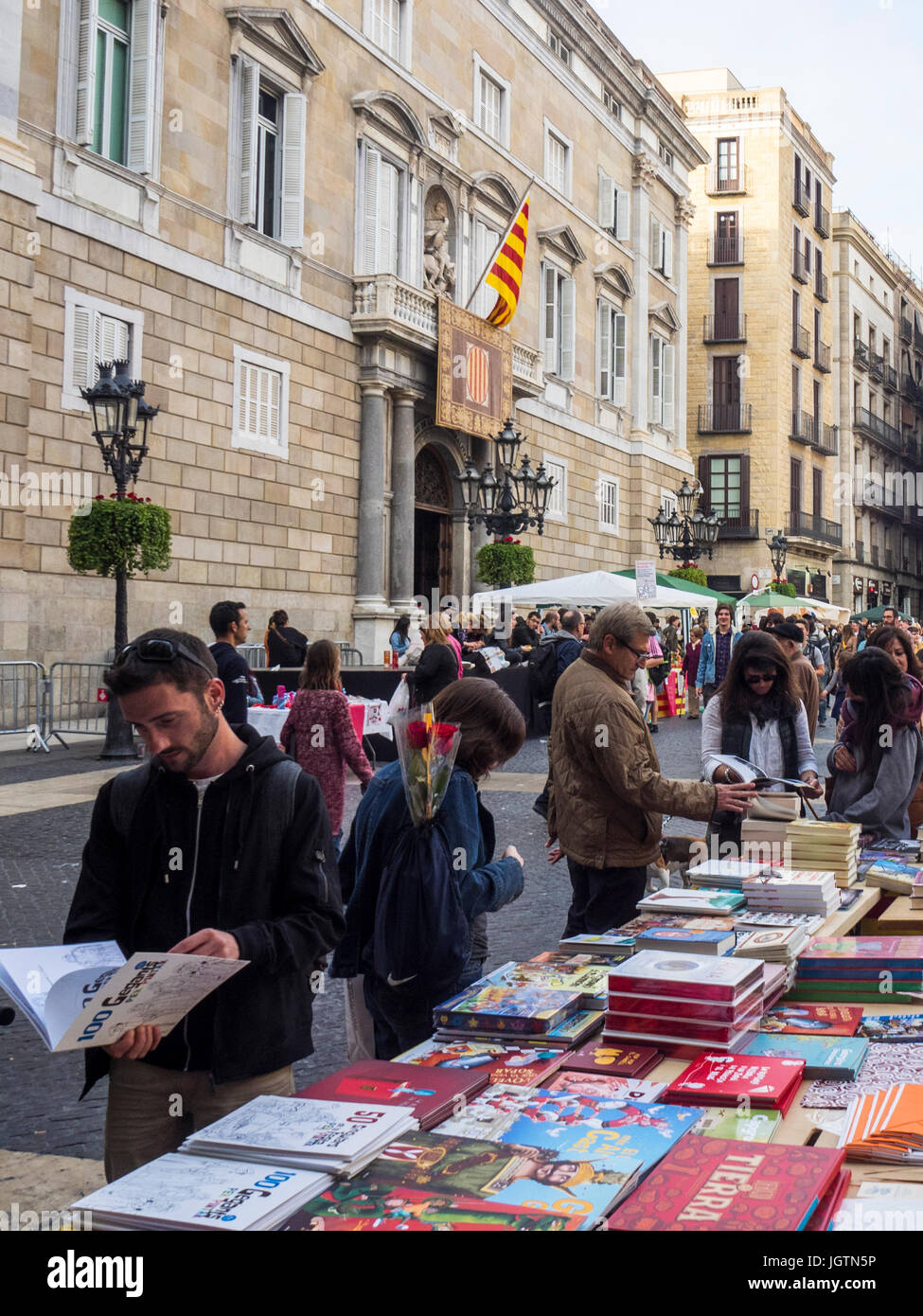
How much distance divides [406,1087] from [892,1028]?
3.95 ft

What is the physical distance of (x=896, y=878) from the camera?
176 inches

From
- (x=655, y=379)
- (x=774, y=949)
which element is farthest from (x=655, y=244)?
(x=774, y=949)

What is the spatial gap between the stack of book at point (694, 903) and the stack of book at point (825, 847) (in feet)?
2.06

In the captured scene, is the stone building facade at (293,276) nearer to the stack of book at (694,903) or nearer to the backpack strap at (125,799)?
the stack of book at (694,903)

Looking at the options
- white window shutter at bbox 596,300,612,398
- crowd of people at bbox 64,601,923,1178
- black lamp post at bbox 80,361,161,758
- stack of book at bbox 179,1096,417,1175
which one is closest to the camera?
stack of book at bbox 179,1096,417,1175

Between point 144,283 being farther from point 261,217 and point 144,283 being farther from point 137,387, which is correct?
point 137,387

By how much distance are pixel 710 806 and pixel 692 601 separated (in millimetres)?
15626

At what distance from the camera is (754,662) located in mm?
5676

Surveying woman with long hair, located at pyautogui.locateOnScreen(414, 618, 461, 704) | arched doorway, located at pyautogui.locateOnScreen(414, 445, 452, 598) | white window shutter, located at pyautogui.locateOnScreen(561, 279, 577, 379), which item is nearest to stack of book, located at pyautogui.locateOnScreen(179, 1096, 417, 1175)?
woman with long hair, located at pyautogui.locateOnScreen(414, 618, 461, 704)

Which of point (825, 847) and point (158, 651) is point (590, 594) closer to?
point (825, 847)

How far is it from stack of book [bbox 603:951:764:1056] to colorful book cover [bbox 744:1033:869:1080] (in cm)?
5

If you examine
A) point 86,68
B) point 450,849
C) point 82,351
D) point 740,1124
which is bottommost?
point 740,1124

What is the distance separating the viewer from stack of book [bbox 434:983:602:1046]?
9.22 ft

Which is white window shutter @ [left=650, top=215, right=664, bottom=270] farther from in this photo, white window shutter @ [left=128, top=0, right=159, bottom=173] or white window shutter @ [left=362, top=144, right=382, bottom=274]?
white window shutter @ [left=128, top=0, right=159, bottom=173]
